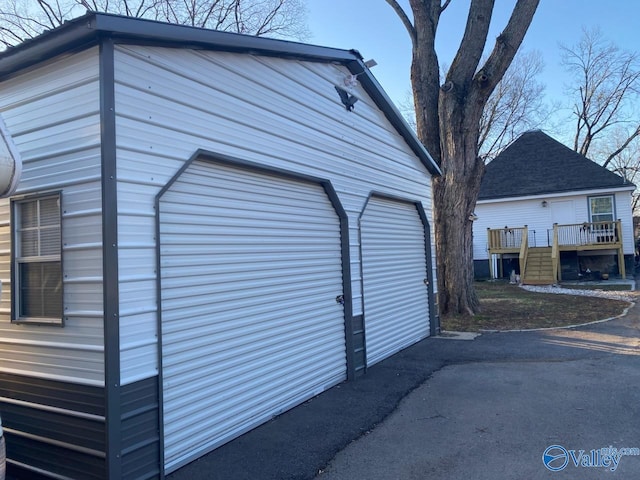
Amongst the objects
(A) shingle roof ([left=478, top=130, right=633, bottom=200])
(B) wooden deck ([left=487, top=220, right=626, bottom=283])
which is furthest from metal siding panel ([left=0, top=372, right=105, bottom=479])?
(A) shingle roof ([left=478, top=130, right=633, bottom=200])

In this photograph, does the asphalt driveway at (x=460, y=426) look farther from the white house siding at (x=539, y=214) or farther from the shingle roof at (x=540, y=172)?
the shingle roof at (x=540, y=172)

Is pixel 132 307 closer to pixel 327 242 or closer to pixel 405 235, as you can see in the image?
pixel 327 242

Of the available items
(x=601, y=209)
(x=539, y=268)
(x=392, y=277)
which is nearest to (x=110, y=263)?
(x=392, y=277)

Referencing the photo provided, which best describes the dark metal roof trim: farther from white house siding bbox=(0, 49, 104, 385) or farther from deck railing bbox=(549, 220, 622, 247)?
deck railing bbox=(549, 220, 622, 247)

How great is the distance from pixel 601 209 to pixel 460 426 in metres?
20.4

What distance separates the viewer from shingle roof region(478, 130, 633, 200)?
71.0 feet

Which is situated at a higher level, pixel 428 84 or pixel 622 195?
pixel 428 84

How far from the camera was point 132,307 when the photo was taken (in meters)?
3.54

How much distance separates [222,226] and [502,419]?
3547 mm

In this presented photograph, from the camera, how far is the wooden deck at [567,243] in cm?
1950

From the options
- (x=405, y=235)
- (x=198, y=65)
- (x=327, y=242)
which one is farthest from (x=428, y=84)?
(x=198, y=65)

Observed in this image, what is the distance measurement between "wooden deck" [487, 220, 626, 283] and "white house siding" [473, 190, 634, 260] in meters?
0.90

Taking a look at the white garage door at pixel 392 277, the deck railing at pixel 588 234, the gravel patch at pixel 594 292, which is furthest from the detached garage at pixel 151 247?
the deck railing at pixel 588 234

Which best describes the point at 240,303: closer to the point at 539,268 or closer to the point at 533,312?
the point at 533,312
